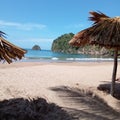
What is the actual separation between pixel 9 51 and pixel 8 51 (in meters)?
0.02

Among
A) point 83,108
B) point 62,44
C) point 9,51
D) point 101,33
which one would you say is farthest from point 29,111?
point 62,44

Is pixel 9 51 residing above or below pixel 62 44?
below

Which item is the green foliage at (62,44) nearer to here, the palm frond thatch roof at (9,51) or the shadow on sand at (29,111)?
the shadow on sand at (29,111)

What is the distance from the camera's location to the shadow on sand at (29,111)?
5.84 metres

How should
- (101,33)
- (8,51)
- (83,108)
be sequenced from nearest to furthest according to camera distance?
1. (8,51)
2. (83,108)
3. (101,33)

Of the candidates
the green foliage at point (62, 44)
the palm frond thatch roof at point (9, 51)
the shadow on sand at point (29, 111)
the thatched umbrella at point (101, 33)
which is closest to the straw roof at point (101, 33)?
the thatched umbrella at point (101, 33)

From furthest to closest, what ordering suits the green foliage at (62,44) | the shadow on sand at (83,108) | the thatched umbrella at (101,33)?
the green foliage at (62,44) → the thatched umbrella at (101,33) → the shadow on sand at (83,108)

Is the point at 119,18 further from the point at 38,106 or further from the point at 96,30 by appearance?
the point at 38,106

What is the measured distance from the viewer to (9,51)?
5.90 meters

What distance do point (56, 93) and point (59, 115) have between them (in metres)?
3.72

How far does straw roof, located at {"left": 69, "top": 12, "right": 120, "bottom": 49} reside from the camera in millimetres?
9633

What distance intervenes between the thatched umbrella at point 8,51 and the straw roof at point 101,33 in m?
4.28

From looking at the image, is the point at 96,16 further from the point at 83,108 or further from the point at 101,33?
the point at 83,108

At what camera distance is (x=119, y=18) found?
997cm
